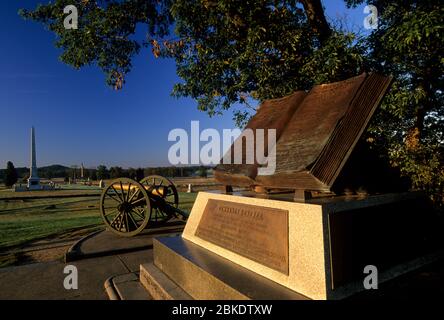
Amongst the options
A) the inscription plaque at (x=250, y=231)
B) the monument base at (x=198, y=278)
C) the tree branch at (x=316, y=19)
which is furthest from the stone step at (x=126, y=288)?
the tree branch at (x=316, y=19)

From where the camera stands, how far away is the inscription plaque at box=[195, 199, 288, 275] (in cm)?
271

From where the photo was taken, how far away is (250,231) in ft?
10.1

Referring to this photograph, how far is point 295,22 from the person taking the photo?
714 centimetres

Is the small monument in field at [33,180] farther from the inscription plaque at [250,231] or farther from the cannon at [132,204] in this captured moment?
the inscription plaque at [250,231]

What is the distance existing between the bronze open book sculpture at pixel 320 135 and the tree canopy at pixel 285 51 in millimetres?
2470

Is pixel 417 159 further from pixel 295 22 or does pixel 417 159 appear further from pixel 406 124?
pixel 295 22

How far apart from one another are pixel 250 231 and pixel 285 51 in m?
4.89

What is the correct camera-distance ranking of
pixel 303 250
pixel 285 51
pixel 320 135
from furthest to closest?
pixel 285 51 → pixel 320 135 → pixel 303 250

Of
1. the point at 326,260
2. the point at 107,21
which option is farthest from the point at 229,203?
the point at 107,21

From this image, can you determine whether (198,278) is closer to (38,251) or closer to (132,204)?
(132,204)

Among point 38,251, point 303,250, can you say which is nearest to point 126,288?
point 303,250

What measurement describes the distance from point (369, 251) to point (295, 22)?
629 centimetres

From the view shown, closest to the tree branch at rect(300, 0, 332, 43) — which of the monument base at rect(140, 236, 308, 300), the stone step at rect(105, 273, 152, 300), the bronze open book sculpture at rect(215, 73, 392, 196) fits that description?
the bronze open book sculpture at rect(215, 73, 392, 196)

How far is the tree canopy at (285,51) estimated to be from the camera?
5656 millimetres
